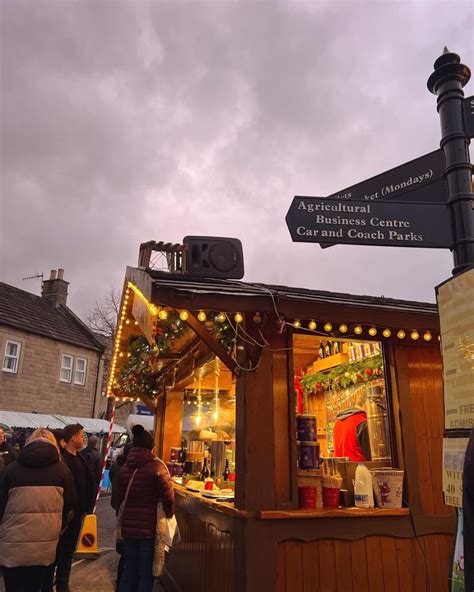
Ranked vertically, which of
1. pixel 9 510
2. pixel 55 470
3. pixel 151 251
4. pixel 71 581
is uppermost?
pixel 151 251

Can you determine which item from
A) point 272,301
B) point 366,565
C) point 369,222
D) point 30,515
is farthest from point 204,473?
point 369,222

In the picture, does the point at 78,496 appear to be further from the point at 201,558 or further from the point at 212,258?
the point at 212,258

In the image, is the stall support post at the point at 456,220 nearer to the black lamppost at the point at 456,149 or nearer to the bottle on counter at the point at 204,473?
the black lamppost at the point at 456,149

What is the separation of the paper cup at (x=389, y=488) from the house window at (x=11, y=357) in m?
18.8

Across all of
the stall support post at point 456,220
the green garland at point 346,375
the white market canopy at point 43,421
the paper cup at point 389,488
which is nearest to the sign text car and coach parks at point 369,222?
the stall support post at point 456,220

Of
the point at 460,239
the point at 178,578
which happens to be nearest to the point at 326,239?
the point at 460,239

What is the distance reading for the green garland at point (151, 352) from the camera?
5.03m

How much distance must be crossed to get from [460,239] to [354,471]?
3.02m

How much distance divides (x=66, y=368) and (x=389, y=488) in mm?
21281

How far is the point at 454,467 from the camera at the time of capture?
2.57 meters

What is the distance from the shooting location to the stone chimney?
26875mm

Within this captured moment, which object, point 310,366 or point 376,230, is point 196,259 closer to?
point 376,230

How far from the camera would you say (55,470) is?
439 centimetres

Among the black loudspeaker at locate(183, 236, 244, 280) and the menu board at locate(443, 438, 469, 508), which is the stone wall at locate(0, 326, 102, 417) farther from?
the menu board at locate(443, 438, 469, 508)
